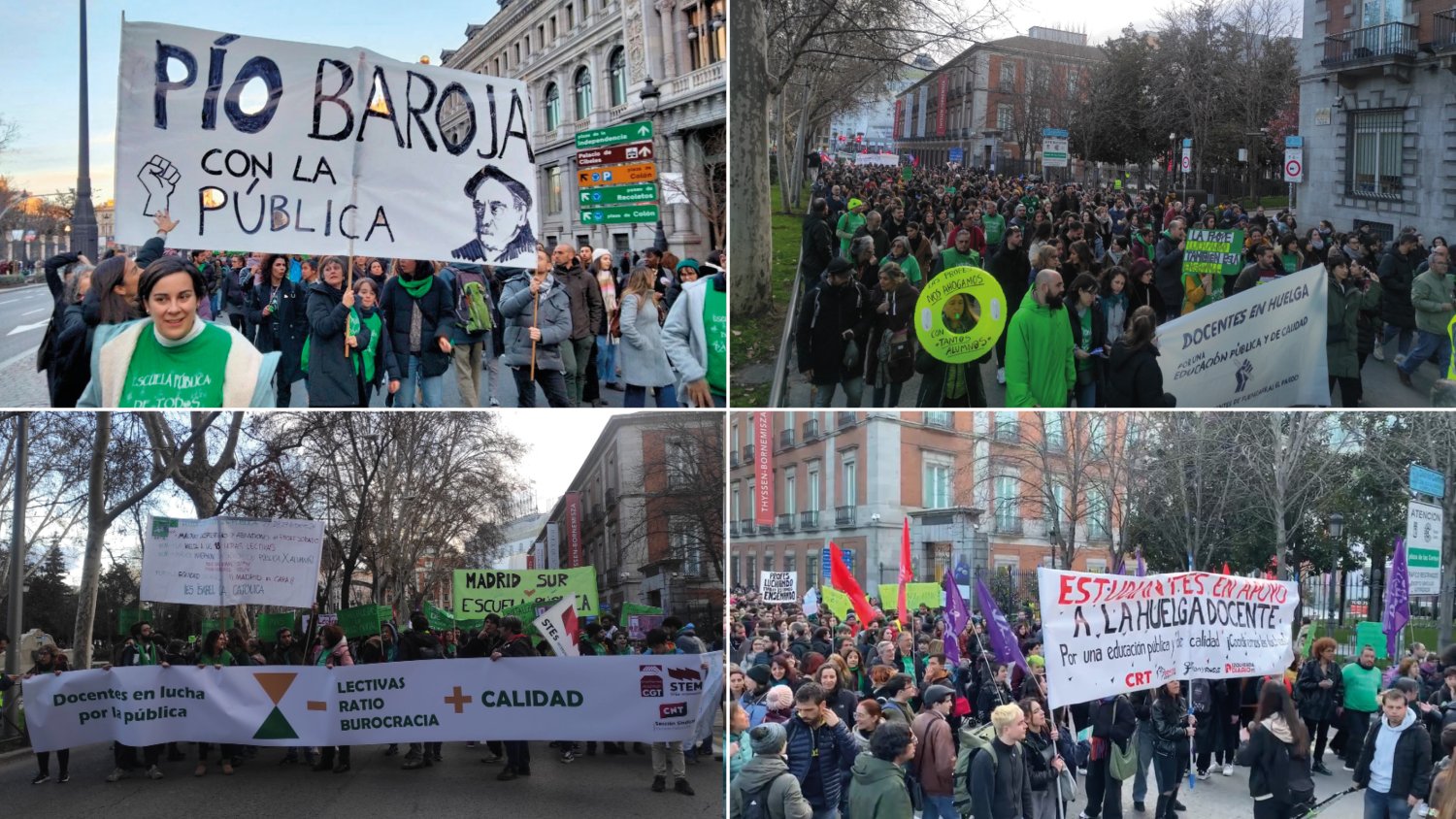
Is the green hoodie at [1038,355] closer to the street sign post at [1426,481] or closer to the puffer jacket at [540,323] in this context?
the puffer jacket at [540,323]

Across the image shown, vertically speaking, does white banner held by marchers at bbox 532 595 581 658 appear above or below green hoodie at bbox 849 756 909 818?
above

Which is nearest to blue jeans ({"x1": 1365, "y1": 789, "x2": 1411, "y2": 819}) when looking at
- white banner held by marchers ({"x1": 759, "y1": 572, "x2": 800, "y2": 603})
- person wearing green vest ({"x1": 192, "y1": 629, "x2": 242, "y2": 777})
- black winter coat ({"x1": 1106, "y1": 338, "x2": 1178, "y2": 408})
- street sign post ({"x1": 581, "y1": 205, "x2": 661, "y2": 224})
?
black winter coat ({"x1": 1106, "y1": 338, "x2": 1178, "y2": 408})

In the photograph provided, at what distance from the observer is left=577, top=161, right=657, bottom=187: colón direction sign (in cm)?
906

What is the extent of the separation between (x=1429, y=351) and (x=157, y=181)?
8543mm

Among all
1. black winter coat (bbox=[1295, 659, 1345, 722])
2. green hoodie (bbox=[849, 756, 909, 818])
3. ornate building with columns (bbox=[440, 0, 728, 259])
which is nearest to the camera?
green hoodie (bbox=[849, 756, 909, 818])

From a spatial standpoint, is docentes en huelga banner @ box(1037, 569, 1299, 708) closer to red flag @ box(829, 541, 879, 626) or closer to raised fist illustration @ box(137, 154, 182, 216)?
red flag @ box(829, 541, 879, 626)

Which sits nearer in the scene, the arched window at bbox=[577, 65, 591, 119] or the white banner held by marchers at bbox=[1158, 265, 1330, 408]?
the white banner held by marchers at bbox=[1158, 265, 1330, 408]

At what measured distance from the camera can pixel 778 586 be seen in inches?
349

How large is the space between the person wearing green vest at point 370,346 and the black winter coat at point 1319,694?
25.4 feet

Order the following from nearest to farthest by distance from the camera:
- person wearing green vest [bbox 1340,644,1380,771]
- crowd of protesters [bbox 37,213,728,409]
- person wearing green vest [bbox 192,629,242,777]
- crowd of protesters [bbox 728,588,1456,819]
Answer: crowd of protesters [bbox 728,588,1456,819]
crowd of protesters [bbox 37,213,728,409]
person wearing green vest [bbox 192,629,242,777]
person wearing green vest [bbox 1340,644,1380,771]

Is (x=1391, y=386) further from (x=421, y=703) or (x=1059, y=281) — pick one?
(x=421, y=703)

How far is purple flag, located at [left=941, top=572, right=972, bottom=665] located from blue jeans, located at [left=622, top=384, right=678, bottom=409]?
244 centimetres

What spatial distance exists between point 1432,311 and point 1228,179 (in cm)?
175

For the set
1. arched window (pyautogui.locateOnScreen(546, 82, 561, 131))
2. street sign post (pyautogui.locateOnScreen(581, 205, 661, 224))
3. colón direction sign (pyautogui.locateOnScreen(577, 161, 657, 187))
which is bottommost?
street sign post (pyautogui.locateOnScreen(581, 205, 661, 224))
